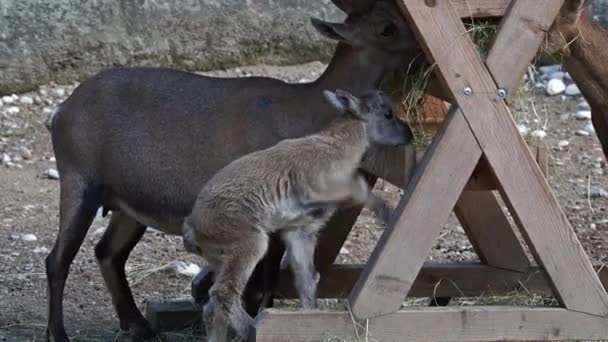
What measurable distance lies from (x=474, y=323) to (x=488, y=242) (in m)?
1.23

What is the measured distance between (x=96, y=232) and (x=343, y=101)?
3130 mm

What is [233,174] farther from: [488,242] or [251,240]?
[488,242]

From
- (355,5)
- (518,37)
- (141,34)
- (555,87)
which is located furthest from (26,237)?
(555,87)

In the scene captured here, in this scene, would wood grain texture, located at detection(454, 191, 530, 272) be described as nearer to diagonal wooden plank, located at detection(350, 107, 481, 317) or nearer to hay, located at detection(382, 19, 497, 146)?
hay, located at detection(382, 19, 497, 146)

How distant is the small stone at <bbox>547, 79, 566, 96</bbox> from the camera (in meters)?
11.1

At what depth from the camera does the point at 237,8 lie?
10680 mm

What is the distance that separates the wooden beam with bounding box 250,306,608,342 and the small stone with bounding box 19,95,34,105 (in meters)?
5.89

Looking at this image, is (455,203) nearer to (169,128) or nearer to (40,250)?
(169,128)

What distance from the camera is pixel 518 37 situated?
5.10 metres

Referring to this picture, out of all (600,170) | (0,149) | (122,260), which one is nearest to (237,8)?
(0,149)

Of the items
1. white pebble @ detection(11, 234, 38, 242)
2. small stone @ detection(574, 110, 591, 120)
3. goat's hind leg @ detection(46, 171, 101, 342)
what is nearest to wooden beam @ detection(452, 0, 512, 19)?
goat's hind leg @ detection(46, 171, 101, 342)

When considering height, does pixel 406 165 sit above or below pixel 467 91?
below

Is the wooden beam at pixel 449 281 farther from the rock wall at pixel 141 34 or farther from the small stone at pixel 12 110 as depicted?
the small stone at pixel 12 110

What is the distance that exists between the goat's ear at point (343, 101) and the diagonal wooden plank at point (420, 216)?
0.68 metres
